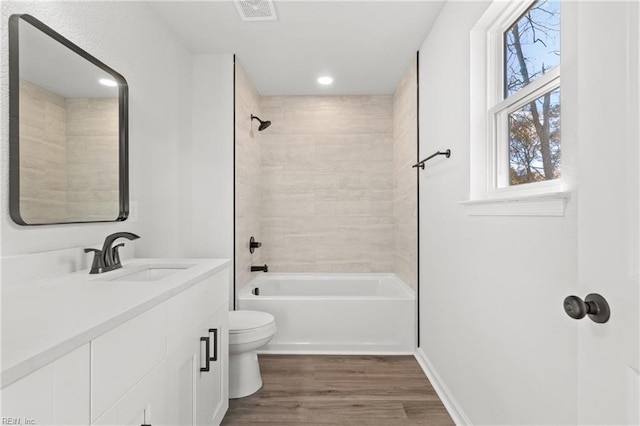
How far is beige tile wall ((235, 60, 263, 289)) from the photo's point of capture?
3.01 metres

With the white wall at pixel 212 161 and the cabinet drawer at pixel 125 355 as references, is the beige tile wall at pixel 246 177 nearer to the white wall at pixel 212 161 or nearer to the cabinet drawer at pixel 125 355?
the white wall at pixel 212 161

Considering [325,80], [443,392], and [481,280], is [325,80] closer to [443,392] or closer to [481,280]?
[481,280]

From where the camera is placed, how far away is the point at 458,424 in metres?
1.90

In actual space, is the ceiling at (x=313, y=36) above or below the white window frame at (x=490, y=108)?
above

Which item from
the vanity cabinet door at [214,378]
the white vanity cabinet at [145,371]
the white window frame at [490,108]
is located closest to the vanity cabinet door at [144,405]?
the white vanity cabinet at [145,371]

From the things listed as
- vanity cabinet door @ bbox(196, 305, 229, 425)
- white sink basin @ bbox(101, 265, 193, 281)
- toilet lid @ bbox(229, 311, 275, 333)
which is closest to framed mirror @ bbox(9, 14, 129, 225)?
white sink basin @ bbox(101, 265, 193, 281)

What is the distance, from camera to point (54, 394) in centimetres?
69

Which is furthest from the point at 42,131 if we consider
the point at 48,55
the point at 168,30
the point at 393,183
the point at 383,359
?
the point at 393,183

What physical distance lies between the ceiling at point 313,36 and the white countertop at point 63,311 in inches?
67.6

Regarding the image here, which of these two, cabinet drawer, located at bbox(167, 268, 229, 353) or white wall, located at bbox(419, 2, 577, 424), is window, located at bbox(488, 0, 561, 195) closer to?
white wall, located at bbox(419, 2, 577, 424)

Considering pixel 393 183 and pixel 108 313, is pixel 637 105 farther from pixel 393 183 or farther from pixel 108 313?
pixel 393 183

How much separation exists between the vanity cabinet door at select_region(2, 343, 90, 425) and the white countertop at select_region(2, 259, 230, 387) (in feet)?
0.07

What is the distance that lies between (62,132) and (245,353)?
158cm

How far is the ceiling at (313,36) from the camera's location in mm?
2227
